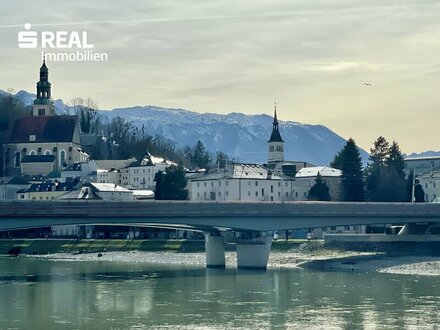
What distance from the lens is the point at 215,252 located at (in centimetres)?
9956

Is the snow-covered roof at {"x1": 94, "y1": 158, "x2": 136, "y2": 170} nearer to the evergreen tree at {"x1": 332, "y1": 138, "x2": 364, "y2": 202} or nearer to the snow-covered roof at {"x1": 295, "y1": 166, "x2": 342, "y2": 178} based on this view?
the snow-covered roof at {"x1": 295, "y1": 166, "x2": 342, "y2": 178}

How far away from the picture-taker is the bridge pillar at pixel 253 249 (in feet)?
313

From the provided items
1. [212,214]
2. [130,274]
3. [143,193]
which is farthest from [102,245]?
[130,274]

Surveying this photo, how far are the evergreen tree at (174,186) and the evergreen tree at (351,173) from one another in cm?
2091

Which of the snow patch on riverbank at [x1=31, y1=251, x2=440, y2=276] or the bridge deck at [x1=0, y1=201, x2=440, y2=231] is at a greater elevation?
the bridge deck at [x1=0, y1=201, x2=440, y2=231]

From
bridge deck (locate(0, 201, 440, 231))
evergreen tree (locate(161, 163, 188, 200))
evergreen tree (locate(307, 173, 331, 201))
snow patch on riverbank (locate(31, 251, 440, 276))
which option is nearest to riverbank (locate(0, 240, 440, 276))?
snow patch on riverbank (locate(31, 251, 440, 276))

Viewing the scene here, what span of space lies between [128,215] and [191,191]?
6721 centimetres

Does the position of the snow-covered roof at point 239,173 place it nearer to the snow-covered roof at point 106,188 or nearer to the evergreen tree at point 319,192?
the evergreen tree at point 319,192

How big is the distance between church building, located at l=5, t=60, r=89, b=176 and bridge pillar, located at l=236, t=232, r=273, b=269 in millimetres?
93371

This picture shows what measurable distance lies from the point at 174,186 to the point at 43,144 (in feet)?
163

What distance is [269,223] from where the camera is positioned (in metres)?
95.9

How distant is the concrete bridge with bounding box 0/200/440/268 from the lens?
8669 cm

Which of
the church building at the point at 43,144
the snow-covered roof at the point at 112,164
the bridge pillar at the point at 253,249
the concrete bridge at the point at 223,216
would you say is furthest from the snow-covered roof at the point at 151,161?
the bridge pillar at the point at 253,249

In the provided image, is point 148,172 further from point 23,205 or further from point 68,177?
point 23,205
